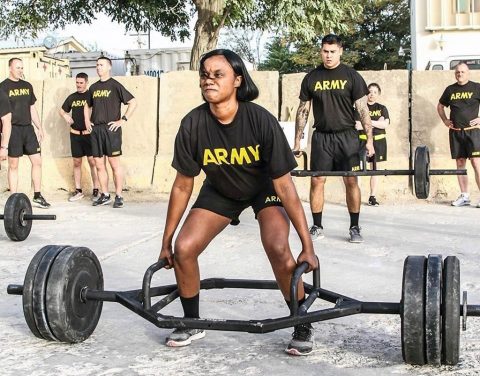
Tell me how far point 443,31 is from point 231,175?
74.7 ft

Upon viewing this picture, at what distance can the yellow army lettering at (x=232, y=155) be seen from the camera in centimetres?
408

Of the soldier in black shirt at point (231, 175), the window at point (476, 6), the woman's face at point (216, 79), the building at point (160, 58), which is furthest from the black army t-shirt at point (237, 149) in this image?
the window at point (476, 6)

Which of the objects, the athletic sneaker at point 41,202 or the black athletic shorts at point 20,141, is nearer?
the black athletic shorts at point 20,141

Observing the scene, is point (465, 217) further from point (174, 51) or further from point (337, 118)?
point (174, 51)

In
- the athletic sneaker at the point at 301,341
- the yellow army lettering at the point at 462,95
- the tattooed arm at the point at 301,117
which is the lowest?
the athletic sneaker at the point at 301,341

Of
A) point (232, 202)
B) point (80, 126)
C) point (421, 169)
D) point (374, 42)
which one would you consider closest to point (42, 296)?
point (232, 202)

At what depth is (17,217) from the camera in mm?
7691

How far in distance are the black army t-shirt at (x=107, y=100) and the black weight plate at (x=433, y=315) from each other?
25.2ft

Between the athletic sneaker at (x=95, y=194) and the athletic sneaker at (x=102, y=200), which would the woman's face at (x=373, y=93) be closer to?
the athletic sneaker at (x=102, y=200)

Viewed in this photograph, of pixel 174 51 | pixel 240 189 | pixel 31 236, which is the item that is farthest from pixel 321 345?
pixel 174 51

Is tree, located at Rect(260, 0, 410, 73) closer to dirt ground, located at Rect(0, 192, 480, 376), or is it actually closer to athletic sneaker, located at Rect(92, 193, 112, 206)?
athletic sneaker, located at Rect(92, 193, 112, 206)

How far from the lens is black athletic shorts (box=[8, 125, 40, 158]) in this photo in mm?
10078

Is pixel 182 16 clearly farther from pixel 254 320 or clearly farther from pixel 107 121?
pixel 254 320

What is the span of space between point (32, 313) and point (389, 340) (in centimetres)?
195
